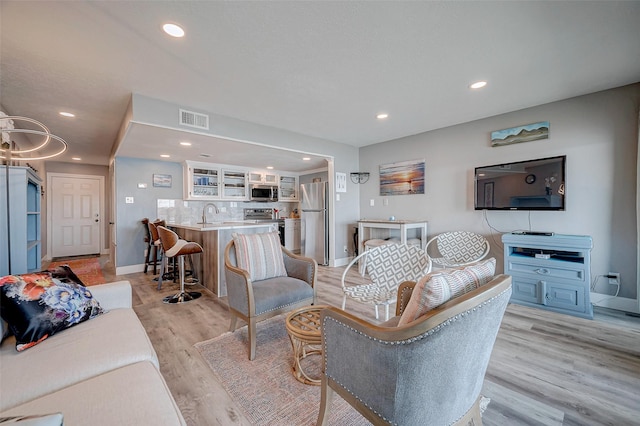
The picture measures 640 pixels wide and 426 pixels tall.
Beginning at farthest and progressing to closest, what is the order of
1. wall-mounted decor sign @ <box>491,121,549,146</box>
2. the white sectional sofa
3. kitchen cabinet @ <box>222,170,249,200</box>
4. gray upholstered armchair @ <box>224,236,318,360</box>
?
kitchen cabinet @ <box>222,170,249,200</box>, wall-mounted decor sign @ <box>491,121,549,146</box>, gray upholstered armchair @ <box>224,236,318,360</box>, the white sectional sofa

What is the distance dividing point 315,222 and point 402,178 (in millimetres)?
1925

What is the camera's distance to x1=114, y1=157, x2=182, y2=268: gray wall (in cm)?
462

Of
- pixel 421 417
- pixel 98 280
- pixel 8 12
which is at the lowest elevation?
pixel 98 280

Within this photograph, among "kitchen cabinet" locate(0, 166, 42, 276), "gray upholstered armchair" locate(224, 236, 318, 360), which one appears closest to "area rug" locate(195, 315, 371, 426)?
"gray upholstered armchair" locate(224, 236, 318, 360)

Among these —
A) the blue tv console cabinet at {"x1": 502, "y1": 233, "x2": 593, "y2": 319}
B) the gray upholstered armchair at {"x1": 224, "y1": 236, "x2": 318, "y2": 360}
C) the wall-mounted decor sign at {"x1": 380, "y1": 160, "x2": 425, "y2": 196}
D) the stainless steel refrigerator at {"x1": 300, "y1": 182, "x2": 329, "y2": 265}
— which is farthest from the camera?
the stainless steel refrigerator at {"x1": 300, "y1": 182, "x2": 329, "y2": 265}

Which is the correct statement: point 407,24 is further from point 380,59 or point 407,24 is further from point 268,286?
point 268,286

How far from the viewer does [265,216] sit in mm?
6527

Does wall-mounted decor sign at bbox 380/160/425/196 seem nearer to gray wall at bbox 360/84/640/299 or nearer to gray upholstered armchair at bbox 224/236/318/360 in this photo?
gray wall at bbox 360/84/640/299

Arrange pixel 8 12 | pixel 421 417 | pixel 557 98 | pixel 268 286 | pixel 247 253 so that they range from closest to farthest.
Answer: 1. pixel 421 417
2. pixel 8 12
3. pixel 268 286
4. pixel 247 253
5. pixel 557 98

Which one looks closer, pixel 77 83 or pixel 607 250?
pixel 77 83

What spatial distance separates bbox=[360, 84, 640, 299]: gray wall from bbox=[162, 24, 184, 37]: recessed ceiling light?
3771 millimetres

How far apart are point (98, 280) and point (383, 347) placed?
5050mm

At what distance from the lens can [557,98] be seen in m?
3.05

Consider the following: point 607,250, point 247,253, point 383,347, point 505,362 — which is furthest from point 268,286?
point 607,250
